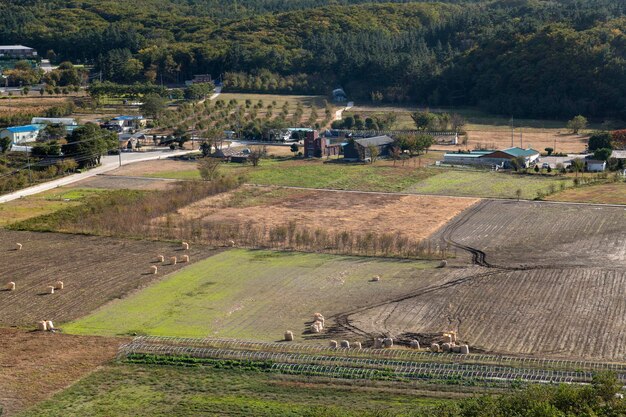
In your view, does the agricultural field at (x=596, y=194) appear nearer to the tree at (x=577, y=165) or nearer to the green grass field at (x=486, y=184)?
the green grass field at (x=486, y=184)

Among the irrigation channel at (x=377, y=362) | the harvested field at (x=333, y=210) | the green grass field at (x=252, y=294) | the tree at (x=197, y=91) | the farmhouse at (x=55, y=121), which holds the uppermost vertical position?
the tree at (x=197, y=91)

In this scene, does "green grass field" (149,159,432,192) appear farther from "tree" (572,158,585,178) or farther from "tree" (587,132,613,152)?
"tree" (587,132,613,152)

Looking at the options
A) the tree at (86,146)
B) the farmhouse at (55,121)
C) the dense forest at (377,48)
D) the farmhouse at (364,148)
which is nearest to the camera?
the tree at (86,146)

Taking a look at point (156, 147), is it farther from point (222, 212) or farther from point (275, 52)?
point (275, 52)

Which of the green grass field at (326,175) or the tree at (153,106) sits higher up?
the tree at (153,106)

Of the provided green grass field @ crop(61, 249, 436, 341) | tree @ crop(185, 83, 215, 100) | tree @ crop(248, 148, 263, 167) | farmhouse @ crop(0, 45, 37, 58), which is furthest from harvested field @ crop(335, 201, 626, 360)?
farmhouse @ crop(0, 45, 37, 58)

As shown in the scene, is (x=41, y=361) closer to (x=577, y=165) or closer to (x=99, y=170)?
(x=99, y=170)

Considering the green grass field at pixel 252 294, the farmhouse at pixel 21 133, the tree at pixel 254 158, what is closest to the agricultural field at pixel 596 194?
the green grass field at pixel 252 294
